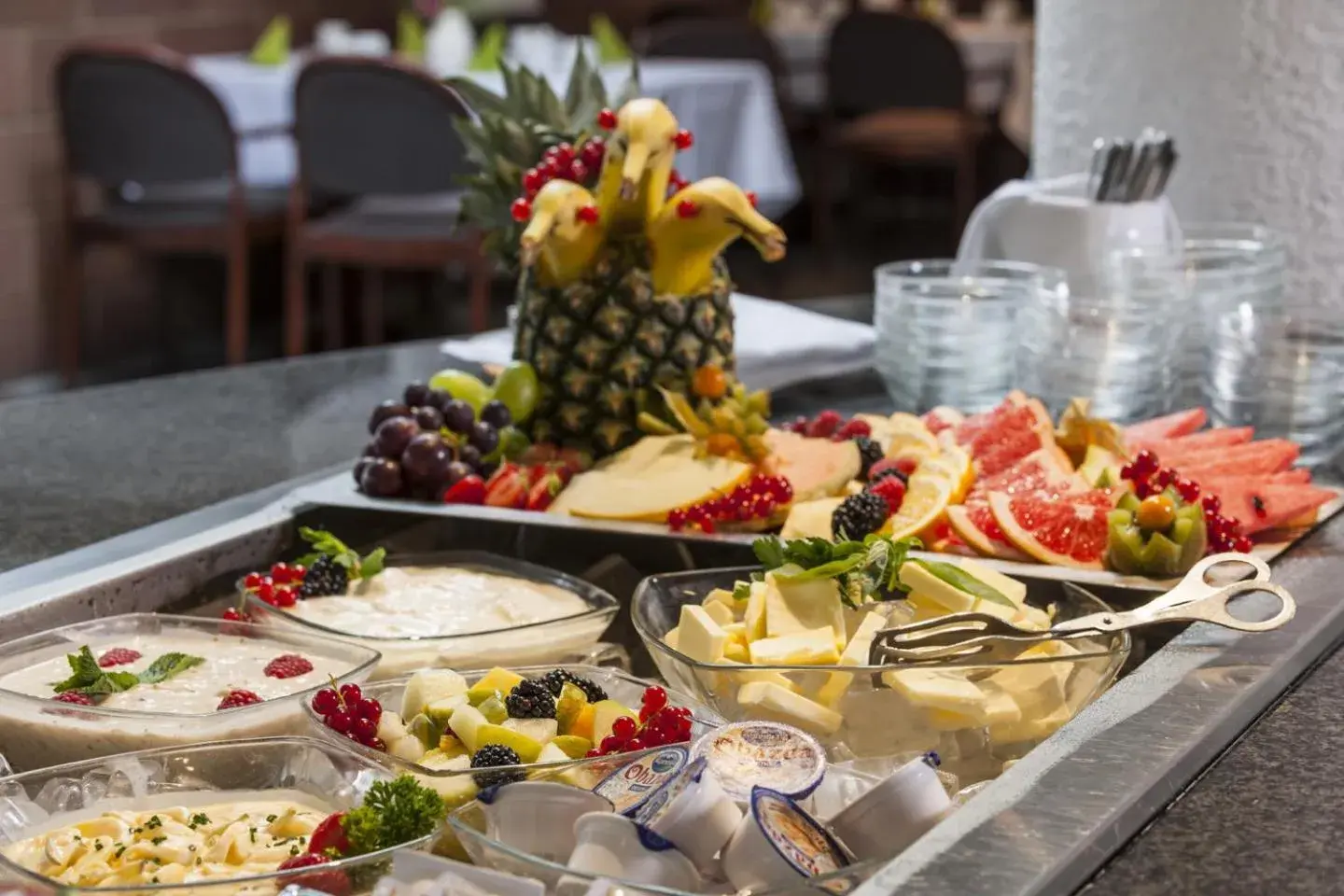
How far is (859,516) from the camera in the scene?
4.50 feet

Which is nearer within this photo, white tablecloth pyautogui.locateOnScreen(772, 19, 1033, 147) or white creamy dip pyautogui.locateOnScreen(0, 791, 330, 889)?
white creamy dip pyautogui.locateOnScreen(0, 791, 330, 889)

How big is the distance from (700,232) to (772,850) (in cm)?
92

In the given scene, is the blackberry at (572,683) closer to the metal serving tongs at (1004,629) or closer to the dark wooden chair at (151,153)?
the metal serving tongs at (1004,629)

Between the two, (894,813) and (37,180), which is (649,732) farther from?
(37,180)

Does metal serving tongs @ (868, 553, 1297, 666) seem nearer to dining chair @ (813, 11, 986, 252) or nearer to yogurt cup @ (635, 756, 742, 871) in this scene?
yogurt cup @ (635, 756, 742, 871)

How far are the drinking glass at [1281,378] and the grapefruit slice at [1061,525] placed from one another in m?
0.40

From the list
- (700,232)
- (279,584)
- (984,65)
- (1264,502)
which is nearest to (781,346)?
(700,232)

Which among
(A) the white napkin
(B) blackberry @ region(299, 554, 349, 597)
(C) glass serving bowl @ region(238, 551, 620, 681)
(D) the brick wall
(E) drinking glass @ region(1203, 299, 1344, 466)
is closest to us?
(C) glass serving bowl @ region(238, 551, 620, 681)

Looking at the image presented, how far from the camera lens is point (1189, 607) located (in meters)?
1.11

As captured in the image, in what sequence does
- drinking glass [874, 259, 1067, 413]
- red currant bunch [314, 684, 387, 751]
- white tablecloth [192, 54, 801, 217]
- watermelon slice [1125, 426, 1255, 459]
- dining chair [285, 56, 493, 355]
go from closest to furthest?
red currant bunch [314, 684, 387, 751] → watermelon slice [1125, 426, 1255, 459] → drinking glass [874, 259, 1067, 413] → dining chair [285, 56, 493, 355] → white tablecloth [192, 54, 801, 217]

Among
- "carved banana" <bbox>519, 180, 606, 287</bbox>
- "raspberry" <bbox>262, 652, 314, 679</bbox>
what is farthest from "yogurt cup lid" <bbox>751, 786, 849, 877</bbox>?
"carved banana" <bbox>519, 180, 606, 287</bbox>

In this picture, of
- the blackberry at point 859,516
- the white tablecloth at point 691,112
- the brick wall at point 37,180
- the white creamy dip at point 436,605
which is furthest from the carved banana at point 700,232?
the brick wall at point 37,180

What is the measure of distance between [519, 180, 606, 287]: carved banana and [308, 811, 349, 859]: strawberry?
734 millimetres

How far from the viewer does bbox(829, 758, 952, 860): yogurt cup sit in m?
0.84
